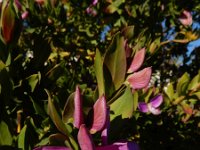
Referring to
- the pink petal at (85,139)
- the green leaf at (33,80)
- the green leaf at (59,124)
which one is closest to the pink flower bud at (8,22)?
the green leaf at (33,80)

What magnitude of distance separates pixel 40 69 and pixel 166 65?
304 centimetres

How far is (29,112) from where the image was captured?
130 cm

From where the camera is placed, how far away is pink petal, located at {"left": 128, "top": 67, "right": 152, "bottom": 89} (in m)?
1.04

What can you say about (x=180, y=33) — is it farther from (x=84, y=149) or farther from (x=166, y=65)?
(x=84, y=149)

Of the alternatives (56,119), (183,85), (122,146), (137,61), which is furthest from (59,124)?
(183,85)

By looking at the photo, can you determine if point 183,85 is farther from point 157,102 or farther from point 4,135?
point 4,135

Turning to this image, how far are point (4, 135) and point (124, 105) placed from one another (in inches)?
11.1

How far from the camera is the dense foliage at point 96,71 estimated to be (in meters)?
0.97

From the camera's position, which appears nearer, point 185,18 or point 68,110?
point 68,110

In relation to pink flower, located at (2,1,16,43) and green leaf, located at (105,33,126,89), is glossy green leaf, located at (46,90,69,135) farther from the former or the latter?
pink flower, located at (2,1,16,43)

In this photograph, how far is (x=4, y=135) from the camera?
3.23ft

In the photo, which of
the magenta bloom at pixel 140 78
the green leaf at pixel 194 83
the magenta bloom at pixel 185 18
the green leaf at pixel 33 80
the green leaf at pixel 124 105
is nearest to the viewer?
the green leaf at pixel 124 105

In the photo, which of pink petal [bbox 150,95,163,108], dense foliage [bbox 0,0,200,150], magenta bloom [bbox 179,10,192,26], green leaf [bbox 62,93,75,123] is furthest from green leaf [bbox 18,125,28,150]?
magenta bloom [bbox 179,10,192,26]

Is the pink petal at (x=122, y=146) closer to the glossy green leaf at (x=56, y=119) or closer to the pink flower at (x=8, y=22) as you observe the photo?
the glossy green leaf at (x=56, y=119)
